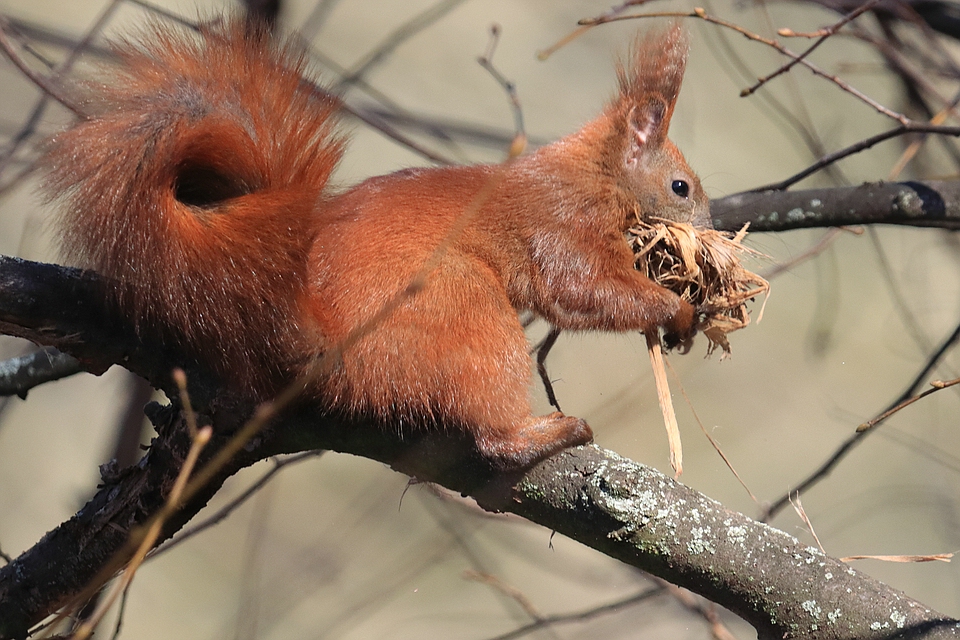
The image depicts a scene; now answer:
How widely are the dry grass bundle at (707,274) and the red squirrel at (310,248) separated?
63mm

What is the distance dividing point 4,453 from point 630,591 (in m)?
4.07

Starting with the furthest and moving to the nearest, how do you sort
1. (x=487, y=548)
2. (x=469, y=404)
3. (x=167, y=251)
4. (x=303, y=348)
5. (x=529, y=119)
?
(x=529, y=119) < (x=487, y=548) < (x=469, y=404) < (x=303, y=348) < (x=167, y=251)

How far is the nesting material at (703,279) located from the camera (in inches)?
81.7

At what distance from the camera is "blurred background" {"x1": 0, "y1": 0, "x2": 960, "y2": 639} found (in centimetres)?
499

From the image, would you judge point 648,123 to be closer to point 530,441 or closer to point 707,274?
point 707,274

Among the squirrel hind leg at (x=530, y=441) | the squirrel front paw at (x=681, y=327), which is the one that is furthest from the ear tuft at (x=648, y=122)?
the squirrel hind leg at (x=530, y=441)

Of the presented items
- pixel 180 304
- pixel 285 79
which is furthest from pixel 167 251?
pixel 285 79

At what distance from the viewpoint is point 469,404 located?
1.77m

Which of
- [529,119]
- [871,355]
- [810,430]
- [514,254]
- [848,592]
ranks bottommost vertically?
[848,592]

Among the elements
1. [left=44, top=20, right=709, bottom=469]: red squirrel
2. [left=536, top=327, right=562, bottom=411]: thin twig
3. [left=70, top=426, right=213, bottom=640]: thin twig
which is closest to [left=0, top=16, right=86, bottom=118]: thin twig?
[left=44, top=20, right=709, bottom=469]: red squirrel

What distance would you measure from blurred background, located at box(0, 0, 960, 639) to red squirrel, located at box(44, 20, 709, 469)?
7.76 feet

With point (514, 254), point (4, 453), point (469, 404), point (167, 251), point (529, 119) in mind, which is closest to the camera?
point (167, 251)

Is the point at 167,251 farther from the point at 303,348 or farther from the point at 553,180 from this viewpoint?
the point at 553,180

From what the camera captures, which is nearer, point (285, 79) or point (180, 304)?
point (180, 304)
